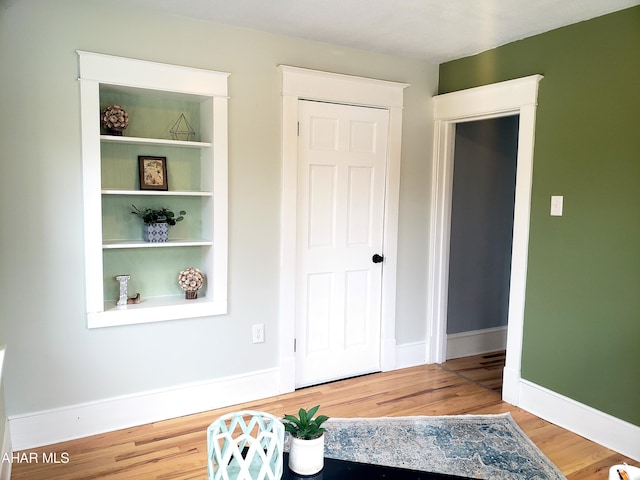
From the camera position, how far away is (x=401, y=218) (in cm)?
368

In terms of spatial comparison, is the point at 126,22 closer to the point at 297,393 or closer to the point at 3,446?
the point at 3,446

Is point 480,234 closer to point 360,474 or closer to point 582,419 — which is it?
point 582,419

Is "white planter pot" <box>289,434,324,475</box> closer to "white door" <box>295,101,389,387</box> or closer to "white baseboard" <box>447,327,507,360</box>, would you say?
"white door" <box>295,101,389,387</box>

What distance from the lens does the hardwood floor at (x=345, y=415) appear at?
239cm

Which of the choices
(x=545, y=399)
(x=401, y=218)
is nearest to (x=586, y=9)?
(x=401, y=218)

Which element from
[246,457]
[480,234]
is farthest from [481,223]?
[246,457]

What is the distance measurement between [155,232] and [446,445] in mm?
2021

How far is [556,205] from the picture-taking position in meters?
2.91

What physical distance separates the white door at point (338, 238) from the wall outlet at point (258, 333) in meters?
0.27

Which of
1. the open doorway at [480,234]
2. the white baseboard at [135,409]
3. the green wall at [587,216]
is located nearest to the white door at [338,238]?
the white baseboard at [135,409]

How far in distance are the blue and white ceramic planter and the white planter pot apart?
1749mm

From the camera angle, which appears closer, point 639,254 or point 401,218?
point 639,254

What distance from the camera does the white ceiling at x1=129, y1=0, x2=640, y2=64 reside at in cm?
252

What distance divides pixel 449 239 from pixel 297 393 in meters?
1.65
